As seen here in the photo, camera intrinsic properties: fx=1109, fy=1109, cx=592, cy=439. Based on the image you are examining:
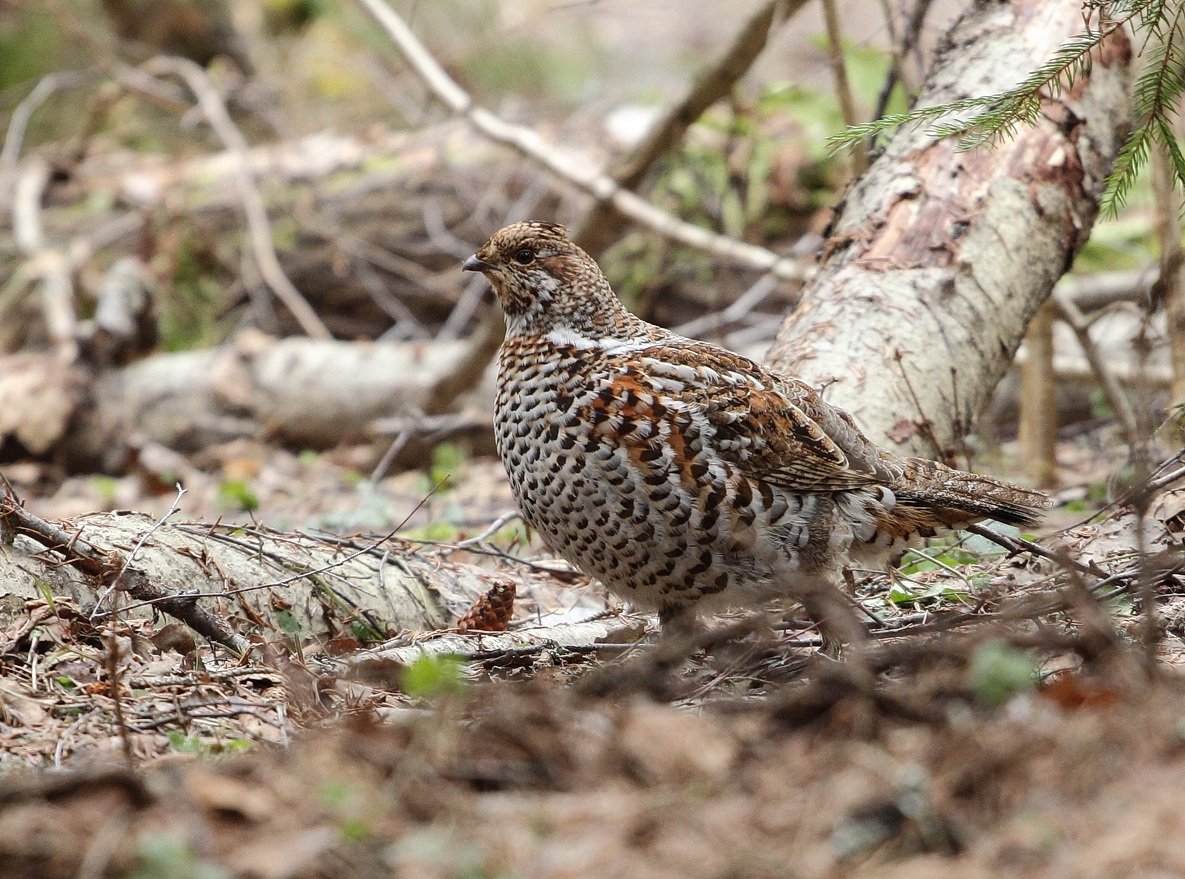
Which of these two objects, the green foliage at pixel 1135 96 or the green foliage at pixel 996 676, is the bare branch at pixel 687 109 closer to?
the green foliage at pixel 1135 96

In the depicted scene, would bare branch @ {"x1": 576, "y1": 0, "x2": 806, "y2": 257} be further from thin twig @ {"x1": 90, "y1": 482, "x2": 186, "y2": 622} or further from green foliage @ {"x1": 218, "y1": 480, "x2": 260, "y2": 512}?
thin twig @ {"x1": 90, "y1": 482, "x2": 186, "y2": 622}

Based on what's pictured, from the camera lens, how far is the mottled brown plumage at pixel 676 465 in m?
3.57

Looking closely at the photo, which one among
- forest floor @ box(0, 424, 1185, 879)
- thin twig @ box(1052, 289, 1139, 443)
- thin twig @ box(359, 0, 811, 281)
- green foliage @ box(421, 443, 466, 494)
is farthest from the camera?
green foliage @ box(421, 443, 466, 494)

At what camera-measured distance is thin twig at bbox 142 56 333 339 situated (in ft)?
30.1

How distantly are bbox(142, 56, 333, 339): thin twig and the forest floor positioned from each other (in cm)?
674

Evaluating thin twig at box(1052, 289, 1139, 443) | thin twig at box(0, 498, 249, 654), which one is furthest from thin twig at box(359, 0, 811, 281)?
thin twig at box(0, 498, 249, 654)

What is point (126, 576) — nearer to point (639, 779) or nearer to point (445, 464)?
point (639, 779)

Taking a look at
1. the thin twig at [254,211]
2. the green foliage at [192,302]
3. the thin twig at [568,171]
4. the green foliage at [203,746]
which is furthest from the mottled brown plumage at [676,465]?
the green foliage at [192,302]

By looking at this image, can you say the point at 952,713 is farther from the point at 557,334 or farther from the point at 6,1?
the point at 6,1

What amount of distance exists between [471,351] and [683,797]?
19.9ft

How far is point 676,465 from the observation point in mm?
Answer: 3561

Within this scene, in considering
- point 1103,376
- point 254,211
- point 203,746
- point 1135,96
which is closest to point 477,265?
point 203,746

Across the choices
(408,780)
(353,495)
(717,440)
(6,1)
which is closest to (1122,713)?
(408,780)

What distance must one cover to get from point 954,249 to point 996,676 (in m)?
3.19
